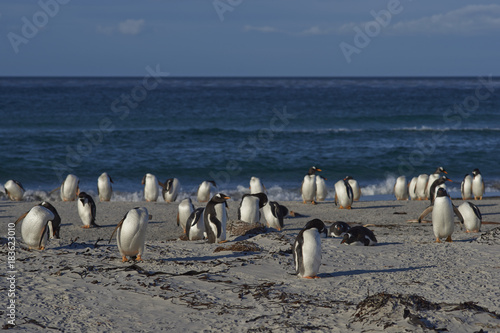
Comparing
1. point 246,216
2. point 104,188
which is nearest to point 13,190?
point 104,188

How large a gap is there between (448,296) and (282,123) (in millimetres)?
34060

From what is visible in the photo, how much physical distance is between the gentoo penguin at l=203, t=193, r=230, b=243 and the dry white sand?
0.82 feet

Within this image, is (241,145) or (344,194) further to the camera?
(241,145)

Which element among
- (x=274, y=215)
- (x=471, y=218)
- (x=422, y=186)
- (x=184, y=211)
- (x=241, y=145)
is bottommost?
(x=471, y=218)

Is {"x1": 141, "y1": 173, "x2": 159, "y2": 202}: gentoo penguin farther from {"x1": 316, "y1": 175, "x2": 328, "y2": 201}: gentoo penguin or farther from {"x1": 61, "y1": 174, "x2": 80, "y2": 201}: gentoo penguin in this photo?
{"x1": 316, "y1": 175, "x2": 328, "y2": 201}: gentoo penguin

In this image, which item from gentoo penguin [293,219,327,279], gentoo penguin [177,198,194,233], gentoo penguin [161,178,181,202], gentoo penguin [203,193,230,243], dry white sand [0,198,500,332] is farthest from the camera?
gentoo penguin [161,178,181,202]

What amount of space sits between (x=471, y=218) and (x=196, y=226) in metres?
4.87

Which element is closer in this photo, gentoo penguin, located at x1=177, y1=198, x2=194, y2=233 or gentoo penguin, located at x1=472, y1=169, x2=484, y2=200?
gentoo penguin, located at x1=177, y1=198, x2=194, y2=233

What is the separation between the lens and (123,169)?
75.6 ft

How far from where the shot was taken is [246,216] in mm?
11125

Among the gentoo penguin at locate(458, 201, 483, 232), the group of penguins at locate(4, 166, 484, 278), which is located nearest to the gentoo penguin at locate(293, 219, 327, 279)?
the group of penguins at locate(4, 166, 484, 278)

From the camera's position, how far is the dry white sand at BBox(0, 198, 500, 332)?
200 inches

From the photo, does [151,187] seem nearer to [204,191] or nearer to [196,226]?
[204,191]

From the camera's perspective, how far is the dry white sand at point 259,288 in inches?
200
